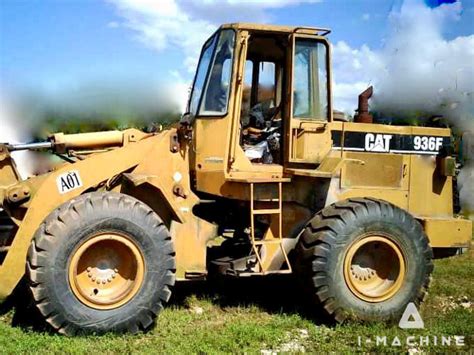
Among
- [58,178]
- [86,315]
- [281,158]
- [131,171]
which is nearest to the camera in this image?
[86,315]

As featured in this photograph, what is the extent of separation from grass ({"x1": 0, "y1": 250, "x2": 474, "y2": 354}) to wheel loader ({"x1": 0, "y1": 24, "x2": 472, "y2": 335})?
21cm

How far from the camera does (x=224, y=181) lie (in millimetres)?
6387

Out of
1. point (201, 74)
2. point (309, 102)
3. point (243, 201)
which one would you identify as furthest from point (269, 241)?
point (201, 74)

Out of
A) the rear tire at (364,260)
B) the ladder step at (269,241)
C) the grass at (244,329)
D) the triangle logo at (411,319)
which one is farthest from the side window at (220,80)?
the triangle logo at (411,319)

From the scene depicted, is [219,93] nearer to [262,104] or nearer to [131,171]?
[262,104]

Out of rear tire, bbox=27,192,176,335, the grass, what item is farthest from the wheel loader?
the grass

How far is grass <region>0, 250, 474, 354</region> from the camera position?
5293 millimetres

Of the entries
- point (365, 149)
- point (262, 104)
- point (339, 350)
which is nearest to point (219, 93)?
point (262, 104)

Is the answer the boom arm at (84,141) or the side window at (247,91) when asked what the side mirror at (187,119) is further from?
the side window at (247,91)

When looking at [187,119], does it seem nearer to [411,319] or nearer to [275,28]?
[275,28]

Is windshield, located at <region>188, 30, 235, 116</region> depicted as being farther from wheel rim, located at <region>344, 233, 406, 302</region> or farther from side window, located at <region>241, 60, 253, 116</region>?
wheel rim, located at <region>344, 233, 406, 302</region>

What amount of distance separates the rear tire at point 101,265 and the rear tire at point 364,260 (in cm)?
147

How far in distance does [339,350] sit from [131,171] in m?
2.70

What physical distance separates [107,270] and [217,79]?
2350mm
